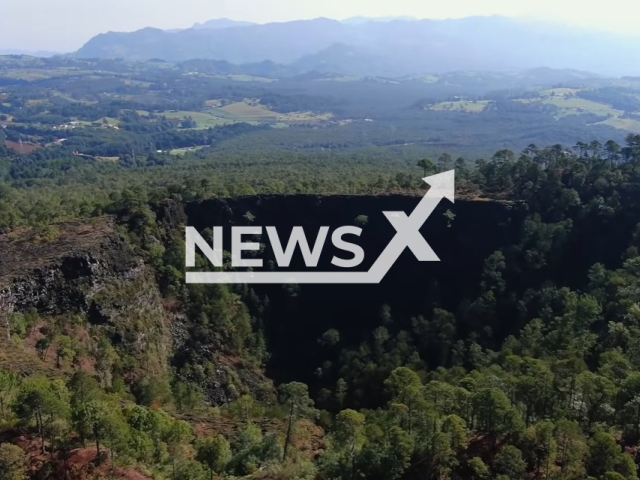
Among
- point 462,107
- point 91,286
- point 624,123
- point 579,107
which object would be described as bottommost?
point 91,286

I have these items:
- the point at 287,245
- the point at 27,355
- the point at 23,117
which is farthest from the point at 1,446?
the point at 23,117

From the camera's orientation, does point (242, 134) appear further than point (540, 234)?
Yes

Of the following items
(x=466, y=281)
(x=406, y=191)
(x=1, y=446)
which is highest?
(x=406, y=191)

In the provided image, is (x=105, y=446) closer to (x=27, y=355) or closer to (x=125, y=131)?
(x=27, y=355)

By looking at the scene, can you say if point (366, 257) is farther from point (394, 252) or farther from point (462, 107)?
point (462, 107)

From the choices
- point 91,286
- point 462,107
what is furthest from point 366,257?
point 462,107

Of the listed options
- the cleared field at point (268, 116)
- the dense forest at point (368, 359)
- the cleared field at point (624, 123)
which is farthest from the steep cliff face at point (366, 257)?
the cleared field at point (268, 116)

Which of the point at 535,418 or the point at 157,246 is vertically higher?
the point at 157,246
